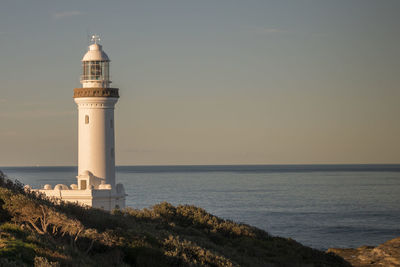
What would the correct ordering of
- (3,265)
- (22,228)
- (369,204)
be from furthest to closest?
1. (369,204)
2. (22,228)
3. (3,265)

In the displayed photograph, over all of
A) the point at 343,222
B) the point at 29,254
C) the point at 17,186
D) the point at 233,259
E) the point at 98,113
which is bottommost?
the point at 343,222

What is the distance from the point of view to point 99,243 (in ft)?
39.4

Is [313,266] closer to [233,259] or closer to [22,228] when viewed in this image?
[233,259]

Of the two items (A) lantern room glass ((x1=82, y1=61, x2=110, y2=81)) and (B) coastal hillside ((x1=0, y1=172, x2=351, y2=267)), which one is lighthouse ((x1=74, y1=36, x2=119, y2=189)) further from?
(B) coastal hillside ((x1=0, y1=172, x2=351, y2=267))

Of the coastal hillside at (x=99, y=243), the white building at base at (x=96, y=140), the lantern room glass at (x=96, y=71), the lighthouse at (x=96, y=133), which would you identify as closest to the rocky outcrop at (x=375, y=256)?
the coastal hillside at (x=99, y=243)

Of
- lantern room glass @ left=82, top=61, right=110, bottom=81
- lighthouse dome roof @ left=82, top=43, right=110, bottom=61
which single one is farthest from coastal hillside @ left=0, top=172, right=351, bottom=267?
lighthouse dome roof @ left=82, top=43, right=110, bottom=61

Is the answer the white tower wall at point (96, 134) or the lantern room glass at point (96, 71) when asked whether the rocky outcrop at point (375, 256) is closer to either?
the white tower wall at point (96, 134)

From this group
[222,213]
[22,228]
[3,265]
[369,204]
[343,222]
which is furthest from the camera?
[369,204]

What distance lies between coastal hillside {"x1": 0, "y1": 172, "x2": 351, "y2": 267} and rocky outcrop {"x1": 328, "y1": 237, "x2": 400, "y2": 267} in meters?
11.4

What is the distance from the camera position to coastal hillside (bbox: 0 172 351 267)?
10.0 m

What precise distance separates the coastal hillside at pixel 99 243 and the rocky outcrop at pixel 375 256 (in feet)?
37.4

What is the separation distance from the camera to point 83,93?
29.9 metres

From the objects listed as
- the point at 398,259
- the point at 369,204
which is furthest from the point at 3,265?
the point at 369,204

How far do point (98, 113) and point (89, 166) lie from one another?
2778 millimetres
